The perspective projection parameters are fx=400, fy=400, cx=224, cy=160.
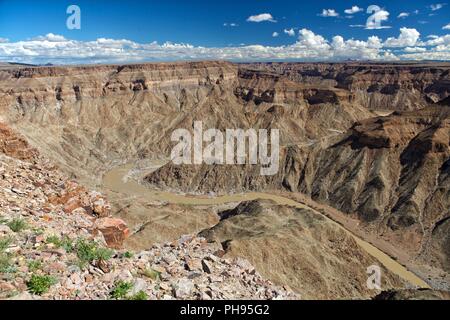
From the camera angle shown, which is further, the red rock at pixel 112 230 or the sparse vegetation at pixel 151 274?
the red rock at pixel 112 230

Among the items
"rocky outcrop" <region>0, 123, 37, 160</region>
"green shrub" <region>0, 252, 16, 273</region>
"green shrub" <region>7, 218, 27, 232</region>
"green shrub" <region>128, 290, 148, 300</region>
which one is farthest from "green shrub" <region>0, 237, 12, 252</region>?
"rocky outcrop" <region>0, 123, 37, 160</region>

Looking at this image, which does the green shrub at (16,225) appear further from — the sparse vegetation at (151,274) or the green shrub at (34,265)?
the sparse vegetation at (151,274)

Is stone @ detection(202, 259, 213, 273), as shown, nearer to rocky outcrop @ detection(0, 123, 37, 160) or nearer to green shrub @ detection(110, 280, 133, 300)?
green shrub @ detection(110, 280, 133, 300)

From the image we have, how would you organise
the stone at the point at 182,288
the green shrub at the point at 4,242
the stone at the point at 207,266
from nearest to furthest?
the stone at the point at 182,288, the green shrub at the point at 4,242, the stone at the point at 207,266

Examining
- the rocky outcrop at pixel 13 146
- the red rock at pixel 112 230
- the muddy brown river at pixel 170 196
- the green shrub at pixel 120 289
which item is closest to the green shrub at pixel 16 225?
the red rock at pixel 112 230

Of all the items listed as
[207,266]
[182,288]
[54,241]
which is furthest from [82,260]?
[207,266]
